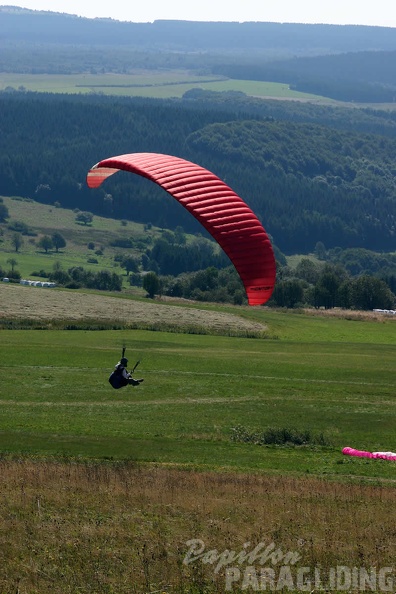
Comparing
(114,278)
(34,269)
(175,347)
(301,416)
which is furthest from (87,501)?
(34,269)

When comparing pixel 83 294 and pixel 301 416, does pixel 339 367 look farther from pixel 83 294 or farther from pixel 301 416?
pixel 83 294

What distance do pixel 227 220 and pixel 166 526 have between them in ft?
24.3

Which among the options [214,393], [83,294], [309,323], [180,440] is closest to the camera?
[180,440]

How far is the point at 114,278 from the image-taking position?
125 meters

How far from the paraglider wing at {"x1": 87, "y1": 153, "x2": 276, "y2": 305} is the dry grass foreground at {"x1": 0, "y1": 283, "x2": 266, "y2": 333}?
4292 cm

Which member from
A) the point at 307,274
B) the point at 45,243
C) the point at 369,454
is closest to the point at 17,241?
the point at 45,243

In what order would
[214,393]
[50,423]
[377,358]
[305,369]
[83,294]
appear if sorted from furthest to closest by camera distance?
[83,294]
[377,358]
[305,369]
[214,393]
[50,423]

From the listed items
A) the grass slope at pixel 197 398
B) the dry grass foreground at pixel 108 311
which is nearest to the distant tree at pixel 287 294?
the dry grass foreground at pixel 108 311

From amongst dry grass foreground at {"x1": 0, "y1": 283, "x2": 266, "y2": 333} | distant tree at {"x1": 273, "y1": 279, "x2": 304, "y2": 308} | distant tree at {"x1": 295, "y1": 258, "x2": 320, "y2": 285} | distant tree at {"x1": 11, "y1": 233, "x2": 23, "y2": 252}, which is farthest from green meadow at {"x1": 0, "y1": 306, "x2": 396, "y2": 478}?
distant tree at {"x1": 11, "y1": 233, "x2": 23, "y2": 252}

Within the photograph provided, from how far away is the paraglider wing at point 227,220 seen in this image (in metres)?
24.4

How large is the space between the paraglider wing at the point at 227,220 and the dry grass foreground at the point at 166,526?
4921 millimetres

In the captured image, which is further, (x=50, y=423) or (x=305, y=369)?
(x=305, y=369)

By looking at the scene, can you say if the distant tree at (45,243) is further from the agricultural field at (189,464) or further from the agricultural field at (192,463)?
the agricultural field at (189,464)

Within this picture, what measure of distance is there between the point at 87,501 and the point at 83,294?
65.9 metres
